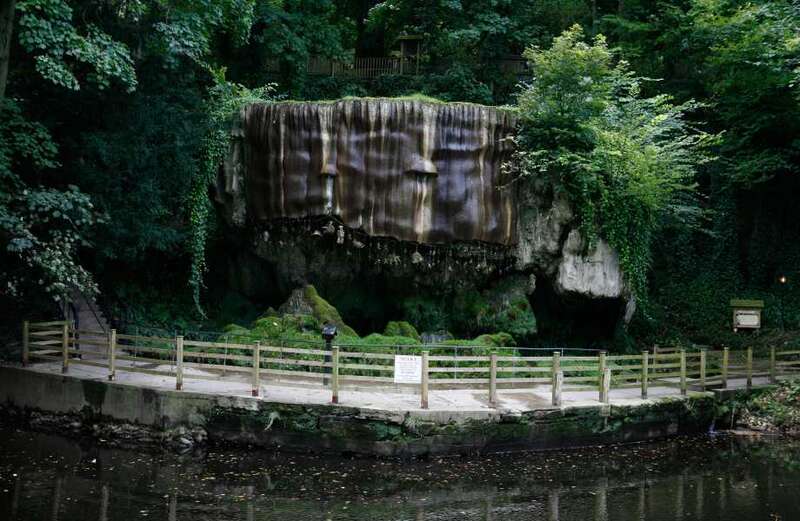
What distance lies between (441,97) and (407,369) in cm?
1610

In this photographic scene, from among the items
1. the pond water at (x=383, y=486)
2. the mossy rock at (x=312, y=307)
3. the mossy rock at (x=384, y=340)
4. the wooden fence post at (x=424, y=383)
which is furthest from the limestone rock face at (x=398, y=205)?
the pond water at (x=383, y=486)

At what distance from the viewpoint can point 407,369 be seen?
43.4 ft

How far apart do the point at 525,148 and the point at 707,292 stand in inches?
400

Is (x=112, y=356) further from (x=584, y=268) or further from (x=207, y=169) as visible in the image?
(x=584, y=268)

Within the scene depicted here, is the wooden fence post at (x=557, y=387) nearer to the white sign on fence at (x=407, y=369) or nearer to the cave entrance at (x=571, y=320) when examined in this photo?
the white sign on fence at (x=407, y=369)

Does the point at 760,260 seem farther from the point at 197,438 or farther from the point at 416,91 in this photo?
the point at 197,438

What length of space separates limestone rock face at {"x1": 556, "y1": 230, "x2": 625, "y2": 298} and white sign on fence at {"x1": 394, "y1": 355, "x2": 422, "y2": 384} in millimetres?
7743

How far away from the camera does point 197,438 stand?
1307 centimetres

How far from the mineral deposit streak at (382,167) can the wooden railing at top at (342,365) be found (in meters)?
3.94

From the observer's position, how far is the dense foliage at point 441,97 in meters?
15.3

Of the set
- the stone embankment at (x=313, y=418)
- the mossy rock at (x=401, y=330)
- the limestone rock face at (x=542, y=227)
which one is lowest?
the stone embankment at (x=313, y=418)

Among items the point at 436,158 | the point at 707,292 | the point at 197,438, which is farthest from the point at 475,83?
the point at 197,438

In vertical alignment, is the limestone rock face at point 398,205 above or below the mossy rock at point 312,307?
above

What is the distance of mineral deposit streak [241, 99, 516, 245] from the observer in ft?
62.7
